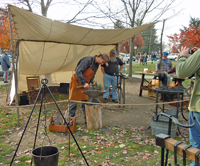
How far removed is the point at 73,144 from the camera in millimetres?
3863

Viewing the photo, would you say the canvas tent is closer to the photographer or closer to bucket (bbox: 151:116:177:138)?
bucket (bbox: 151:116:177:138)

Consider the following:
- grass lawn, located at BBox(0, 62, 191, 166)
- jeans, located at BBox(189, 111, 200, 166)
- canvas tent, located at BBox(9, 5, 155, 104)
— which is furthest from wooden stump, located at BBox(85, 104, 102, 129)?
jeans, located at BBox(189, 111, 200, 166)

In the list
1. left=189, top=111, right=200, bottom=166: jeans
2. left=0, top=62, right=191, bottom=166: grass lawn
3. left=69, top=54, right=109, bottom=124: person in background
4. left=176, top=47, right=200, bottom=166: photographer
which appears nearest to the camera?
left=176, top=47, right=200, bottom=166: photographer

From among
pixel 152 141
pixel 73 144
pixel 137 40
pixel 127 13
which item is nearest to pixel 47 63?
pixel 73 144

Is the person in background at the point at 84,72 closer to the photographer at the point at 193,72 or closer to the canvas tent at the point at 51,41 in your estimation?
the canvas tent at the point at 51,41

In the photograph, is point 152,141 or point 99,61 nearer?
point 152,141

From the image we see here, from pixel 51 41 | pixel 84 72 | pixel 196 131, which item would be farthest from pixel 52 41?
pixel 196 131

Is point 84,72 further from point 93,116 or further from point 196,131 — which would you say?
point 196,131

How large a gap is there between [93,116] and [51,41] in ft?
9.95

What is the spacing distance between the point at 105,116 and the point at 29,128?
2.20 m

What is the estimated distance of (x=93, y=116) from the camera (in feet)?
15.2

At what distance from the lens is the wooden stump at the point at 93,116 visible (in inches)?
180

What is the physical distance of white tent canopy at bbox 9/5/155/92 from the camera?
4492 mm

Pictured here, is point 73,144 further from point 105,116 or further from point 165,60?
point 165,60
